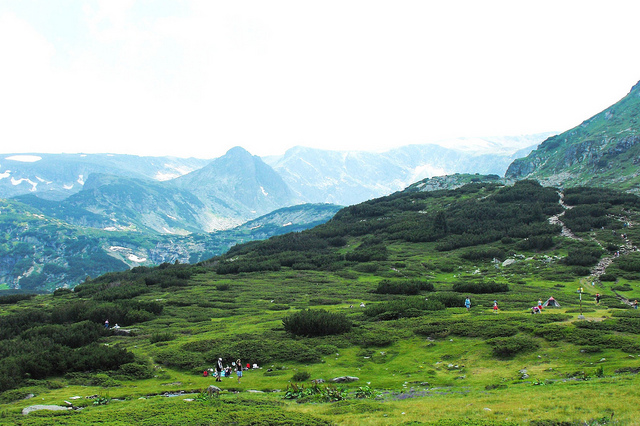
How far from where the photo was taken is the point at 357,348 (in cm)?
2794

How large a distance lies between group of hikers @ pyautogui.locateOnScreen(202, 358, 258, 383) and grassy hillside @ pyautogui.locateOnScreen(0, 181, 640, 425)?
1.82ft

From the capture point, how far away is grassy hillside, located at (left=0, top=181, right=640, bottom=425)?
1641cm

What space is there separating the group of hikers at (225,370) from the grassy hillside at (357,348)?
0.55 metres

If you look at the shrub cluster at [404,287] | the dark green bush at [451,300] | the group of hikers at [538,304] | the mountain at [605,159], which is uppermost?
the mountain at [605,159]

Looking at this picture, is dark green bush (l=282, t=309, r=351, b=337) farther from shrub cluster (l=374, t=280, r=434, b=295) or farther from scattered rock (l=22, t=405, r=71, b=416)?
shrub cluster (l=374, t=280, r=434, b=295)

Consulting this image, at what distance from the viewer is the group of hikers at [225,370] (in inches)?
909

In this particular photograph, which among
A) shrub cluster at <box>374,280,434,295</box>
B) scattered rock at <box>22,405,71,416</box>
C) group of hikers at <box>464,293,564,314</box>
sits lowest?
shrub cluster at <box>374,280,434,295</box>

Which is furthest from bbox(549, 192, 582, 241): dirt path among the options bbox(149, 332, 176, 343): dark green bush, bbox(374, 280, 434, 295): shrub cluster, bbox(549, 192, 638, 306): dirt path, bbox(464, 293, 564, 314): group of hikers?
bbox(149, 332, 176, 343): dark green bush

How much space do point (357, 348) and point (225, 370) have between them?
9108 mm

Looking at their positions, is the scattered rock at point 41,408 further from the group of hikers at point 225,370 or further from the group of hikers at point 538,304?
the group of hikers at point 538,304

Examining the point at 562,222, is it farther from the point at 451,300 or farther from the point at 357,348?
the point at 357,348

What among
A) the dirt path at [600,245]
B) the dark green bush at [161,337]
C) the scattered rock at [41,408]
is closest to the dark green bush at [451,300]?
the dirt path at [600,245]

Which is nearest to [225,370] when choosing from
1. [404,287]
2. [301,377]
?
[301,377]

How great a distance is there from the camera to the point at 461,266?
2719 inches
